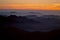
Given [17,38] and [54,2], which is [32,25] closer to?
[17,38]

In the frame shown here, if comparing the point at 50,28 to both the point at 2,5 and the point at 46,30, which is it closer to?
the point at 46,30

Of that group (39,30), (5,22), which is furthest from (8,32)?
(39,30)

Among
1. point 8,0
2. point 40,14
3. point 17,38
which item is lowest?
point 17,38

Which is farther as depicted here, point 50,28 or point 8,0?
point 8,0

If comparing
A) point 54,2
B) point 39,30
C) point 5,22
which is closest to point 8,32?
point 5,22

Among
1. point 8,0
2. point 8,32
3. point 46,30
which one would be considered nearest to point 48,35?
point 46,30

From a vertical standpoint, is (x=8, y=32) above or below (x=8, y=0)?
below

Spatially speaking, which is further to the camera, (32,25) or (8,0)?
(8,0)

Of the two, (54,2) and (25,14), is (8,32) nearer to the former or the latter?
(25,14)

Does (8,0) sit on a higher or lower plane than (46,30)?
higher
